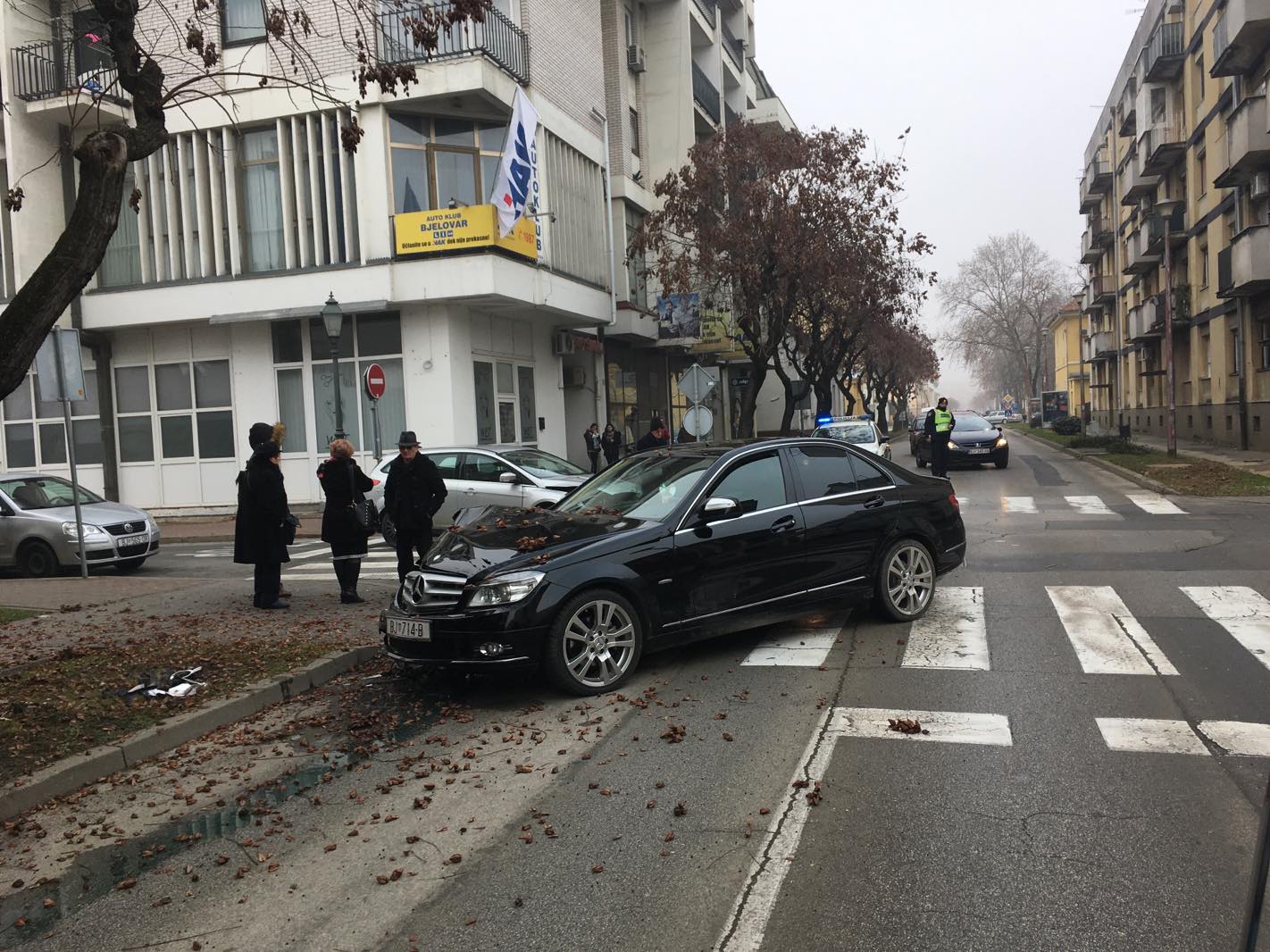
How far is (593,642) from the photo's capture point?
6383mm

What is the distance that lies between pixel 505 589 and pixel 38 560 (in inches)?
433

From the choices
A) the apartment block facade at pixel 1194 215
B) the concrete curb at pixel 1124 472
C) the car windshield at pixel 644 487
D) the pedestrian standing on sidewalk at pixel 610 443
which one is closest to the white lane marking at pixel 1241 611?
the car windshield at pixel 644 487

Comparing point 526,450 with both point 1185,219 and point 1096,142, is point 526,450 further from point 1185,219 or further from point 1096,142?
point 1096,142

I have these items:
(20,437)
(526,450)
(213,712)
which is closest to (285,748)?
(213,712)

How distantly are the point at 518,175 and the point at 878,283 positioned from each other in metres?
14.0

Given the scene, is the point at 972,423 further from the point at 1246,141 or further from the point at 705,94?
the point at 705,94

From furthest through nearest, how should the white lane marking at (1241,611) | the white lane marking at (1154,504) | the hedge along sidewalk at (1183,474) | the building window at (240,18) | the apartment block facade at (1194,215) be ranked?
1. the apartment block facade at (1194,215)
2. the building window at (240,18)
3. the hedge along sidewalk at (1183,474)
4. the white lane marking at (1154,504)
5. the white lane marking at (1241,611)

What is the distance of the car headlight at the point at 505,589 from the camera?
20.1 feet

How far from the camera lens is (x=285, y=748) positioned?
579 cm

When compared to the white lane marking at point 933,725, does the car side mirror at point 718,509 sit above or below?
above

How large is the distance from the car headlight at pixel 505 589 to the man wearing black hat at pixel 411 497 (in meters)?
3.84

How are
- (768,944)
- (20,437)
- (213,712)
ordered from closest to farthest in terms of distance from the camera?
(768,944), (213,712), (20,437)

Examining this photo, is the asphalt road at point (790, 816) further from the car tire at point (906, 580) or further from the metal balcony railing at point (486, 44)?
the metal balcony railing at point (486, 44)

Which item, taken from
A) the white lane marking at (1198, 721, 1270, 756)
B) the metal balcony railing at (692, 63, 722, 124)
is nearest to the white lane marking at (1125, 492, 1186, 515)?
the white lane marking at (1198, 721, 1270, 756)
